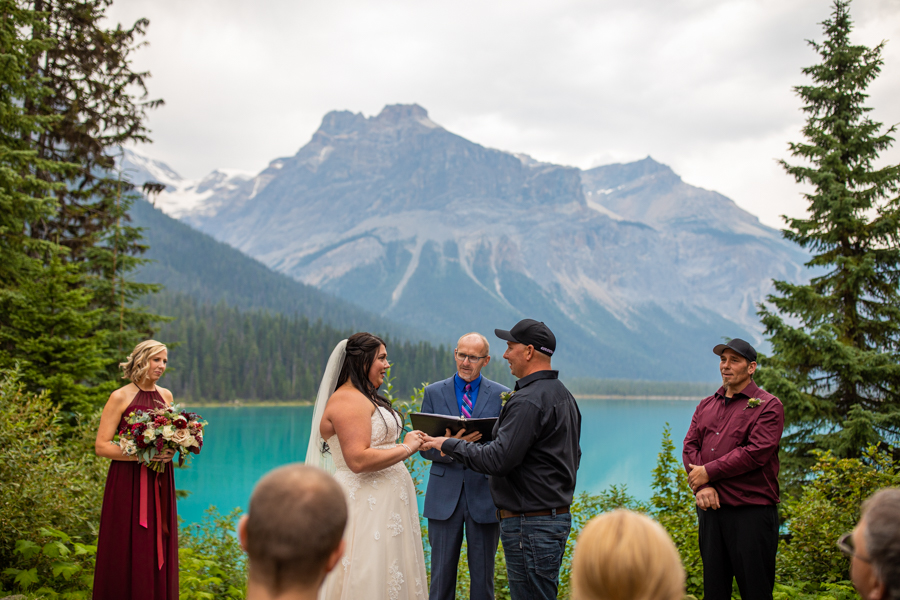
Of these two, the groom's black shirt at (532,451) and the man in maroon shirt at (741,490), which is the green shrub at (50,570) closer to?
the groom's black shirt at (532,451)

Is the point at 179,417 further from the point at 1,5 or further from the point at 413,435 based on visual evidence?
the point at 1,5

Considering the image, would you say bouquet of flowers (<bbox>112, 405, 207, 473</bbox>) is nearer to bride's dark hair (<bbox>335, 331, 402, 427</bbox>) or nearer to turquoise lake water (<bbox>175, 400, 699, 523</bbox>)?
bride's dark hair (<bbox>335, 331, 402, 427</bbox>)

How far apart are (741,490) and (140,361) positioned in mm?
4491

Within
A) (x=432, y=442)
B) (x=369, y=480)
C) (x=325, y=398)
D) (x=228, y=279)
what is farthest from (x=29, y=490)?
(x=228, y=279)

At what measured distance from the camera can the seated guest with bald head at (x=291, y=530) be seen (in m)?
1.61

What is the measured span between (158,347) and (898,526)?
4.67 m

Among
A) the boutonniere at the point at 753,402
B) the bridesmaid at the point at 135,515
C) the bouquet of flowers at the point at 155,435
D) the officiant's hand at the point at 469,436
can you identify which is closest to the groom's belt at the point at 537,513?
the officiant's hand at the point at 469,436

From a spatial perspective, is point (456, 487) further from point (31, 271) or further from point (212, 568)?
point (31, 271)

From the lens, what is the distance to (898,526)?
159 cm

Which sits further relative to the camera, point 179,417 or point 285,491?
point 179,417

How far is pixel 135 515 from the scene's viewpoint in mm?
4324

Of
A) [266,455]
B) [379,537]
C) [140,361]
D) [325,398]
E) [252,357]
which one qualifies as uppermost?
[140,361]

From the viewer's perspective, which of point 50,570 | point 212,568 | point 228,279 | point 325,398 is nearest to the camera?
point 325,398

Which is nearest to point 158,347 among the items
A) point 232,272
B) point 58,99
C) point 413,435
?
point 413,435
